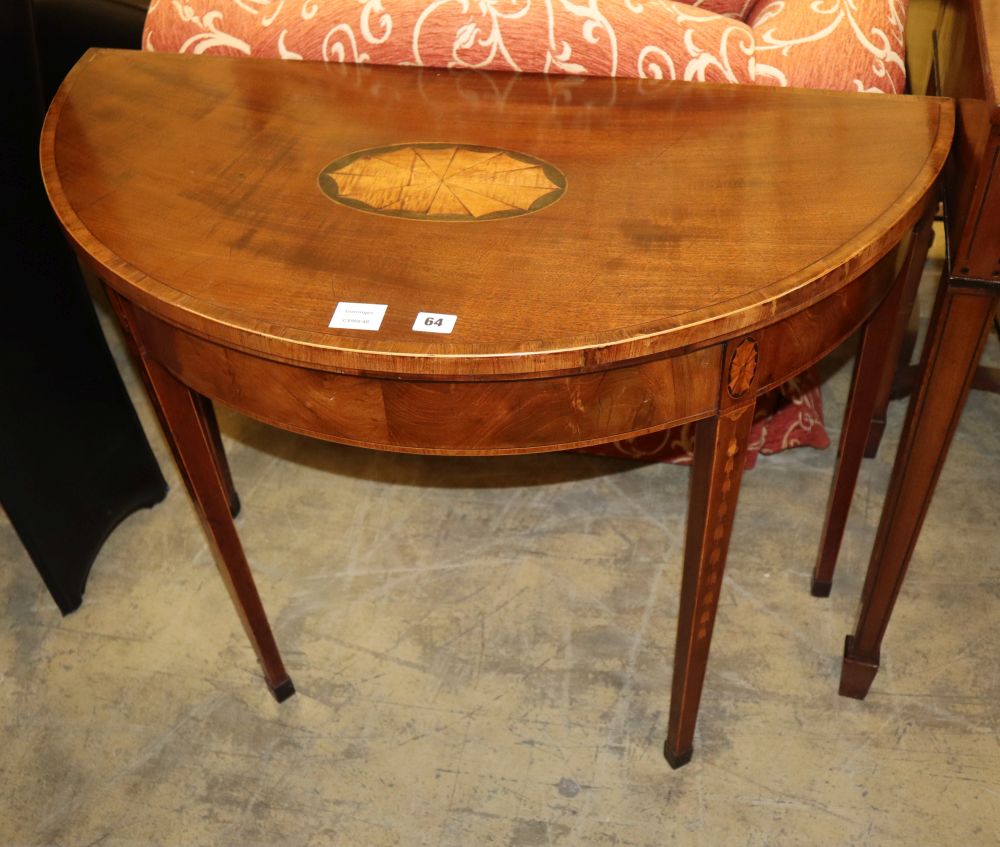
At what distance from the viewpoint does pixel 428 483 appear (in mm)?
1605

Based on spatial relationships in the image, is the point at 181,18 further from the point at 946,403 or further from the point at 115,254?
the point at 946,403

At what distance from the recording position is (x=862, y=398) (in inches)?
46.5

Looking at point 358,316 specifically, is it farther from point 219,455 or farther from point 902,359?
point 902,359

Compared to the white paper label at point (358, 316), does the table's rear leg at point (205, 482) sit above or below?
below

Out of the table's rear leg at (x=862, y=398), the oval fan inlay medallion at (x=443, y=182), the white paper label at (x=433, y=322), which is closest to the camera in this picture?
the white paper label at (x=433, y=322)

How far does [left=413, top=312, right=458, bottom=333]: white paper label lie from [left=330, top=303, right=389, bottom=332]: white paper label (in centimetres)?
3

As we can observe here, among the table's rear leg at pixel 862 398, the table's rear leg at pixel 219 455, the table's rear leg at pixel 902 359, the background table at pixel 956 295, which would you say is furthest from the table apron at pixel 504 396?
the table's rear leg at pixel 902 359

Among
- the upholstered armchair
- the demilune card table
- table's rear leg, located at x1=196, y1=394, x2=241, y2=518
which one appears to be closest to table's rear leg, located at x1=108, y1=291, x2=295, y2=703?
the demilune card table

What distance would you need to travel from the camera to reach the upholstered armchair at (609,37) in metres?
1.12

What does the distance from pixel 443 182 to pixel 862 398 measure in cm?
57

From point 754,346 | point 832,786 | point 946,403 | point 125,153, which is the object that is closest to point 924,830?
point 832,786

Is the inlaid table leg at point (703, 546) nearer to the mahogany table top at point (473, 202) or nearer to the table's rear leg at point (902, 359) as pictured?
the mahogany table top at point (473, 202)

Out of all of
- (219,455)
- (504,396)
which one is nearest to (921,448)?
(504,396)

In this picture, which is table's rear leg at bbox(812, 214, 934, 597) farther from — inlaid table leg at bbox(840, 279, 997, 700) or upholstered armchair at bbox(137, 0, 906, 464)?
upholstered armchair at bbox(137, 0, 906, 464)
